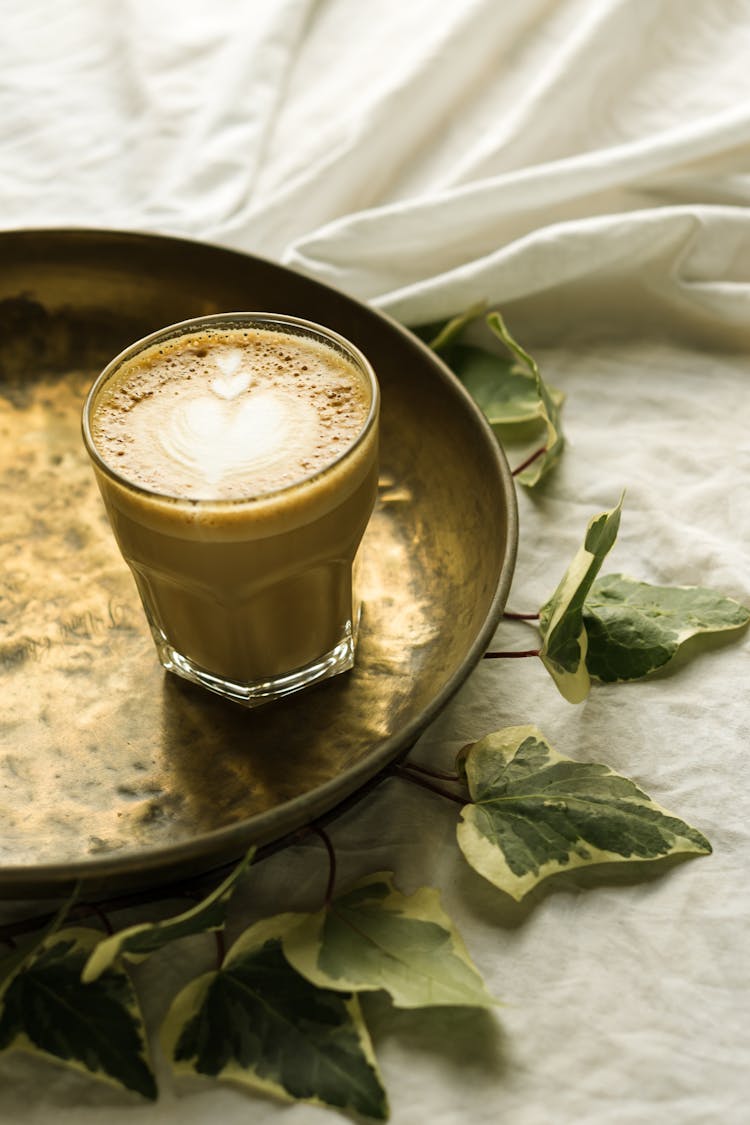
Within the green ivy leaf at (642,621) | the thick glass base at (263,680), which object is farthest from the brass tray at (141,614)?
the green ivy leaf at (642,621)

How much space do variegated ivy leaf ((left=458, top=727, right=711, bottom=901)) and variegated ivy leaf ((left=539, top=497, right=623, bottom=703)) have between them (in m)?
0.06

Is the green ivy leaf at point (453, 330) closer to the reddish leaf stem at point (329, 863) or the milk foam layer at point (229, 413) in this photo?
the milk foam layer at point (229, 413)

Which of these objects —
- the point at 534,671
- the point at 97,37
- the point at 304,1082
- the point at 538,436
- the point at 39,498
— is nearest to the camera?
the point at 304,1082

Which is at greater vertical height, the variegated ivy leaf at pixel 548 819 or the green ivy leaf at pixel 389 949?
the variegated ivy leaf at pixel 548 819

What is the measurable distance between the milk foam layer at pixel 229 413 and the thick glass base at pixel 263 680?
183 millimetres

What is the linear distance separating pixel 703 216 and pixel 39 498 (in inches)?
34.5

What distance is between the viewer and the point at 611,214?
1.56 metres

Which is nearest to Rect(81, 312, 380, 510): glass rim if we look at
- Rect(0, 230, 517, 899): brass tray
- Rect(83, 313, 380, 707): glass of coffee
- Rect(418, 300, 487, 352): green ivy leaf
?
Rect(83, 313, 380, 707): glass of coffee

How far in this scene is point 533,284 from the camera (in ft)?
4.84

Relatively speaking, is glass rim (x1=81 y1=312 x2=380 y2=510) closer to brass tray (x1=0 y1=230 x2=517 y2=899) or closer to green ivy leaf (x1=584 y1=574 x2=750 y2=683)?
brass tray (x1=0 y1=230 x2=517 y2=899)

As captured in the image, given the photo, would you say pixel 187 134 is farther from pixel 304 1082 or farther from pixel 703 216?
pixel 304 1082

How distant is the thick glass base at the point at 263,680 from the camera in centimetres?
102

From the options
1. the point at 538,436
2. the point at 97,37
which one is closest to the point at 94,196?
the point at 97,37

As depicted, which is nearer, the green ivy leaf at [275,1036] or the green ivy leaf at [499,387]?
the green ivy leaf at [275,1036]
